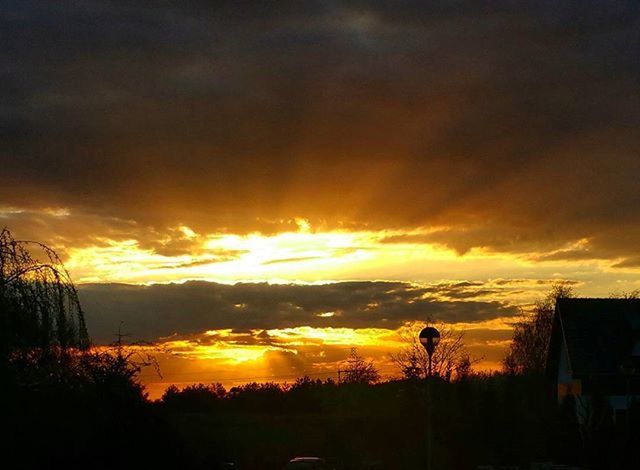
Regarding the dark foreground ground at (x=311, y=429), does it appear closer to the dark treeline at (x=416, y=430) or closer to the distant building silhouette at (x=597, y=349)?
the dark treeline at (x=416, y=430)

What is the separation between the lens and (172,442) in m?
14.6

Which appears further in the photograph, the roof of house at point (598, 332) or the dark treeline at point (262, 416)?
the roof of house at point (598, 332)

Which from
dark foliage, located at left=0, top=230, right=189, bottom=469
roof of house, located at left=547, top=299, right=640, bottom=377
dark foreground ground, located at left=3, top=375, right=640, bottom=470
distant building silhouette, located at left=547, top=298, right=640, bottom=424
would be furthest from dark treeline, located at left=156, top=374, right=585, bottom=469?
dark foliage, located at left=0, top=230, right=189, bottom=469

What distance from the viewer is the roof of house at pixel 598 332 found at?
4372cm

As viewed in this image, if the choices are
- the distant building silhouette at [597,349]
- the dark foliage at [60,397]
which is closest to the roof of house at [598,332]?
the distant building silhouette at [597,349]

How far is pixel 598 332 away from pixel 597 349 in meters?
1.20

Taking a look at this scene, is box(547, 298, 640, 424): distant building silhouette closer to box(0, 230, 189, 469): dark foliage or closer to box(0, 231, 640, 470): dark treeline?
box(0, 231, 640, 470): dark treeline

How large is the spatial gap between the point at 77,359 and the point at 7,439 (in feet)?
8.41

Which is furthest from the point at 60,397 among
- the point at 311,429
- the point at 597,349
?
the point at 311,429

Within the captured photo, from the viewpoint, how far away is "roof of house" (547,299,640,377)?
43.7 meters

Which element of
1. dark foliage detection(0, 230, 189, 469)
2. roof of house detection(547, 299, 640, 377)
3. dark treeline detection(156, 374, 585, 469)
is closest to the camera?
dark foliage detection(0, 230, 189, 469)

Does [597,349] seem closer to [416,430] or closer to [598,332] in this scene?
[598,332]

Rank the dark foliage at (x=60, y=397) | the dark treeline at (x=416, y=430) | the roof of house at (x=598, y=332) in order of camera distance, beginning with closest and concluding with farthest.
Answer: the dark foliage at (x=60, y=397) → the dark treeline at (x=416, y=430) → the roof of house at (x=598, y=332)

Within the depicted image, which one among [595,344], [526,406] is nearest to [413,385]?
[526,406]
